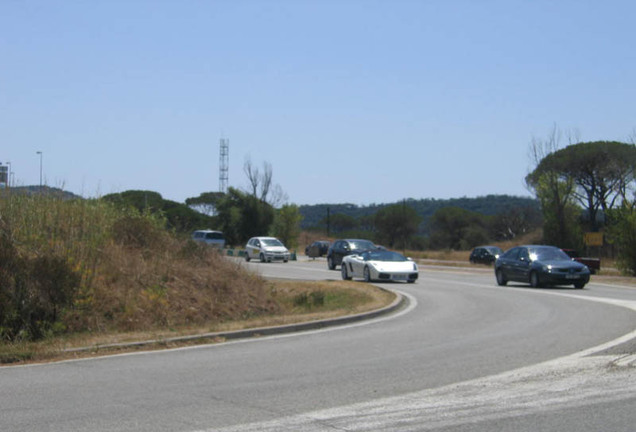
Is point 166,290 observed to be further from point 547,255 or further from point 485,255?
point 485,255

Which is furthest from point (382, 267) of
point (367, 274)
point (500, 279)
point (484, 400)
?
point (484, 400)

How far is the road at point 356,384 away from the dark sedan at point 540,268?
11.0 meters

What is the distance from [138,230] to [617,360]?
11714 millimetres

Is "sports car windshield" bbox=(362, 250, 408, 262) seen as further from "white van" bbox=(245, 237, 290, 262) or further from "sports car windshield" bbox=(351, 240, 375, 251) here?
"white van" bbox=(245, 237, 290, 262)

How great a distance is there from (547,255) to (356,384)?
63.6 feet

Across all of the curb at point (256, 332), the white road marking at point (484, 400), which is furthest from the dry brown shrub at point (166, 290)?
the white road marking at point (484, 400)

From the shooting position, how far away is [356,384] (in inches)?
345

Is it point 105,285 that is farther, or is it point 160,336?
point 105,285

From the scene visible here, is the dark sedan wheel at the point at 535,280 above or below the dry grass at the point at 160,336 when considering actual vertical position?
above

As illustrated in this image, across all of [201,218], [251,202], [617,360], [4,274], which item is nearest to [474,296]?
[617,360]

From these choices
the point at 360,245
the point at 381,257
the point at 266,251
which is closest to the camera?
the point at 381,257

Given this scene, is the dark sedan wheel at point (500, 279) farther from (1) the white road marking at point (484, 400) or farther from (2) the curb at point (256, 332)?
(1) the white road marking at point (484, 400)

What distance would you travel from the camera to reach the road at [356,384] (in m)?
7.00

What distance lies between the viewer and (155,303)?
49.7ft
